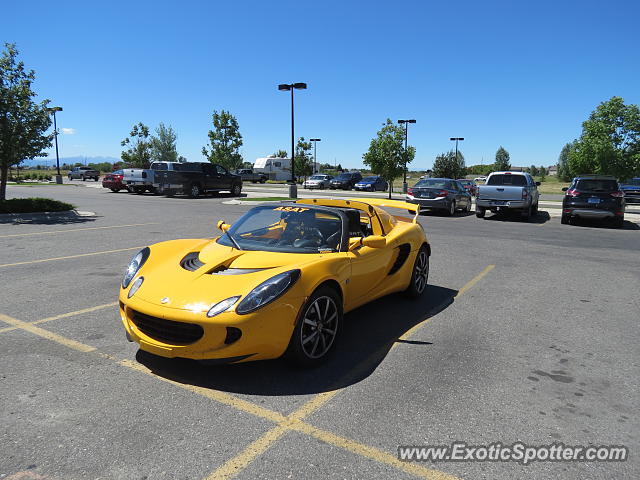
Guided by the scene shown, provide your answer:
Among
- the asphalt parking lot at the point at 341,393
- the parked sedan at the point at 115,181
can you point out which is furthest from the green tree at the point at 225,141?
the asphalt parking lot at the point at 341,393

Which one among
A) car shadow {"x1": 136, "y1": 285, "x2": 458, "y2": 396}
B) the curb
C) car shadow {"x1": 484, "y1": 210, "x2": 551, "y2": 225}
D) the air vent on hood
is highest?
the air vent on hood

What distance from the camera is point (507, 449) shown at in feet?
8.84

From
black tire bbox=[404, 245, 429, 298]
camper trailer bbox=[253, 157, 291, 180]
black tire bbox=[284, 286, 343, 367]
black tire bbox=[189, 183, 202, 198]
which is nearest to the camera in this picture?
black tire bbox=[284, 286, 343, 367]

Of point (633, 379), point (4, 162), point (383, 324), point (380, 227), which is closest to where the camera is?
point (633, 379)

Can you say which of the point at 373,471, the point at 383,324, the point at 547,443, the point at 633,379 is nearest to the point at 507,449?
the point at 547,443

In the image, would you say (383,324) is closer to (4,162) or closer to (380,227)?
(380,227)

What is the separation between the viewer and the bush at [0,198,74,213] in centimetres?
1430

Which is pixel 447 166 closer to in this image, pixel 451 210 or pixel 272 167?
pixel 272 167

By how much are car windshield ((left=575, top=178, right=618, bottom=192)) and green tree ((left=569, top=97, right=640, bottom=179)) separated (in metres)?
17.7

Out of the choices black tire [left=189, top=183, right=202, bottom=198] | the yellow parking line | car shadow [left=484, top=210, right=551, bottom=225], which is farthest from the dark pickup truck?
the yellow parking line

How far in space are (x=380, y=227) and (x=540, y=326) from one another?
80.3 inches

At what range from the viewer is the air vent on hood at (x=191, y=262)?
3.91 m

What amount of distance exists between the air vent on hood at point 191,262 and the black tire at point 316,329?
105cm

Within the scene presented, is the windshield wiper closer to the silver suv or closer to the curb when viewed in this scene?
the curb
